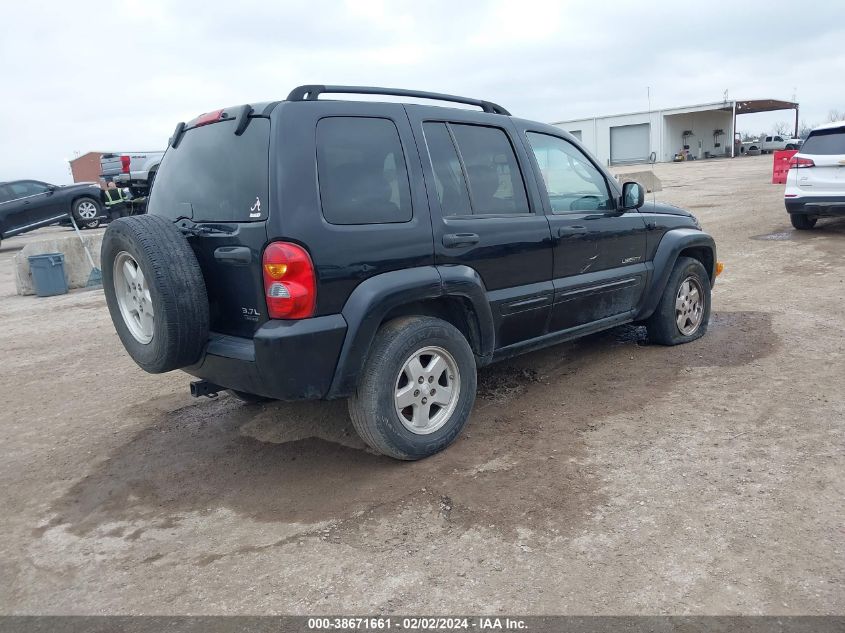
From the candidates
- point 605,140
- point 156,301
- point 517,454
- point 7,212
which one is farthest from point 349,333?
point 605,140

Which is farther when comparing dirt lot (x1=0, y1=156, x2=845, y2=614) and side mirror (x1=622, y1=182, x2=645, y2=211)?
side mirror (x1=622, y1=182, x2=645, y2=211)

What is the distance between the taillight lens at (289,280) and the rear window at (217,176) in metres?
0.21

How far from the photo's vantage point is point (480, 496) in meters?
3.34

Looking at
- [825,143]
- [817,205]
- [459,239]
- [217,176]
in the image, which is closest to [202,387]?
[217,176]

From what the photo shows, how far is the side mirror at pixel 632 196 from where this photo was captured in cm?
496

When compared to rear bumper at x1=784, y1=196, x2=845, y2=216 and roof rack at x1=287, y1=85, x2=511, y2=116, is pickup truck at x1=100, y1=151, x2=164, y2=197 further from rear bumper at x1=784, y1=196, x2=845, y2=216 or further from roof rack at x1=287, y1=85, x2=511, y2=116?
rear bumper at x1=784, y1=196, x2=845, y2=216

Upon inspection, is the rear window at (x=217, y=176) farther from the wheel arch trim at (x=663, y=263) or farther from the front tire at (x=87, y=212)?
the front tire at (x=87, y=212)

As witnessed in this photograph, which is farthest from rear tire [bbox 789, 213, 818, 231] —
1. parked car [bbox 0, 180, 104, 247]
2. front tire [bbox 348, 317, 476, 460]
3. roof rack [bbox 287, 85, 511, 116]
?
parked car [bbox 0, 180, 104, 247]

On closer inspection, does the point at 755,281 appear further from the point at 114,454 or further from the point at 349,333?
the point at 114,454

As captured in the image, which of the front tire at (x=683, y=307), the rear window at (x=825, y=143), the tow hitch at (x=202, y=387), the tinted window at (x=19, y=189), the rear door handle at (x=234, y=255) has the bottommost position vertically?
the front tire at (x=683, y=307)

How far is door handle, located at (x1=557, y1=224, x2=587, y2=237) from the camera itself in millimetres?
4449

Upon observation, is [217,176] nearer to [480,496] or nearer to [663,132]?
[480,496]

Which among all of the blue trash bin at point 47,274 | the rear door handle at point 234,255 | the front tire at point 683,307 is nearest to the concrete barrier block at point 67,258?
the blue trash bin at point 47,274

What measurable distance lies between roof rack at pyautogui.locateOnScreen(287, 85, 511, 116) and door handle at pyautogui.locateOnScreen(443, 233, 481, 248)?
2.91ft
